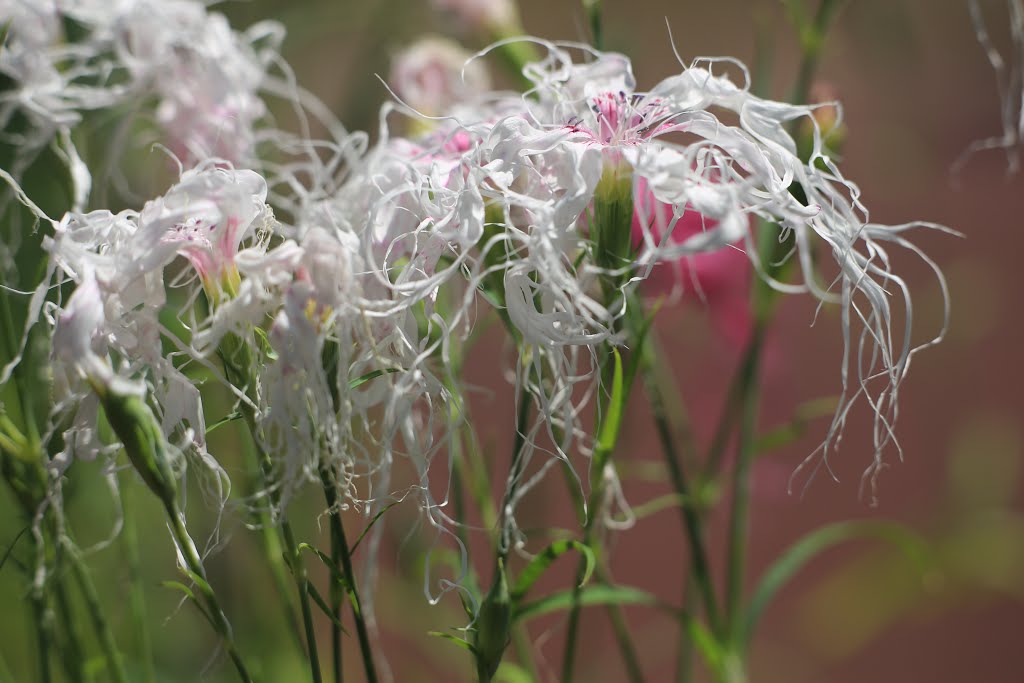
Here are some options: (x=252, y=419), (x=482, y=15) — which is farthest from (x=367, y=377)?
(x=482, y=15)

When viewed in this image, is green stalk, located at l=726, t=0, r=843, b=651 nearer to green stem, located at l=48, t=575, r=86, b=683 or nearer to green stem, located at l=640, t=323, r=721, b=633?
green stem, located at l=640, t=323, r=721, b=633

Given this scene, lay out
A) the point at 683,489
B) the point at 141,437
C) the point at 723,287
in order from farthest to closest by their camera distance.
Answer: the point at 723,287 → the point at 683,489 → the point at 141,437

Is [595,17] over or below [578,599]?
over

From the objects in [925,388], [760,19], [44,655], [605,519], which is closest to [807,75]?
[760,19]

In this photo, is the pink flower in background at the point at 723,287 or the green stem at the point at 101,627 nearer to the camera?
the green stem at the point at 101,627

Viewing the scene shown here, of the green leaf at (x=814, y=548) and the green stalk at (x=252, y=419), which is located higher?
the green stalk at (x=252, y=419)

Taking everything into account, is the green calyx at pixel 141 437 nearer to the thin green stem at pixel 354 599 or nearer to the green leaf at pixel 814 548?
the thin green stem at pixel 354 599

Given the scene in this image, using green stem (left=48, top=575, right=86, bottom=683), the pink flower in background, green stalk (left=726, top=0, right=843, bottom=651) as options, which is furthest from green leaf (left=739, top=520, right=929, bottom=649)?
green stem (left=48, top=575, right=86, bottom=683)

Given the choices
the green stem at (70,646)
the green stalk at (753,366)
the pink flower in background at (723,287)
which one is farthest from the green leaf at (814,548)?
the green stem at (70,646)

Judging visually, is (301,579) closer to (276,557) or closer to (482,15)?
(276,557)

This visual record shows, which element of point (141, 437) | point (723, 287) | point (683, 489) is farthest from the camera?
point (723, 287)

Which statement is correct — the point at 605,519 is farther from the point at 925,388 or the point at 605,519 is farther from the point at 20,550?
the point at 925,388
